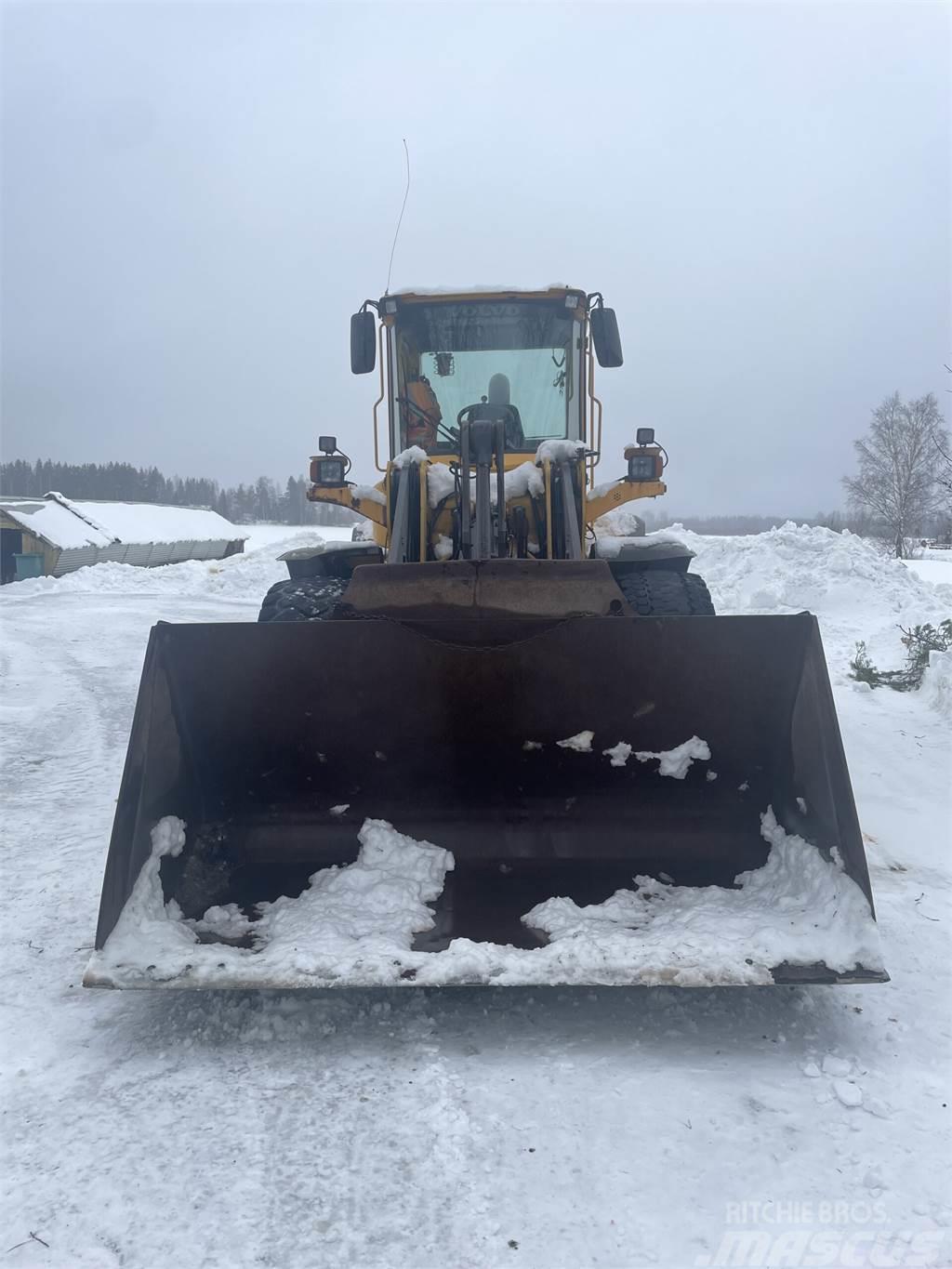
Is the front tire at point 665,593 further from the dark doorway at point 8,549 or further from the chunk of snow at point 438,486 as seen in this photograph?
the dark doorway at point 8,549

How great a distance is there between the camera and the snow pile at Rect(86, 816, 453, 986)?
2.41m

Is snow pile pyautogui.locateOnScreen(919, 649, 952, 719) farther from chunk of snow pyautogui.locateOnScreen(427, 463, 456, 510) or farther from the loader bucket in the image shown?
chunk of snow pyautogui.locateOnScreen(427, 463, 456, 510)

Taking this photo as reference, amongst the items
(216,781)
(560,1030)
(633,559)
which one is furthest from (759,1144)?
(633,559)

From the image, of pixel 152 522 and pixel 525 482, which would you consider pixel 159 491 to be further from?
pixel 525 482

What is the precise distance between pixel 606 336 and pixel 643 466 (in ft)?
2.66

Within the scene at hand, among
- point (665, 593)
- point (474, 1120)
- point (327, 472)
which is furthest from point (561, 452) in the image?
point (474, 1120)

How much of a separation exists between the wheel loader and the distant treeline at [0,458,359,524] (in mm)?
58875

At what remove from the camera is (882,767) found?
522 centimetres

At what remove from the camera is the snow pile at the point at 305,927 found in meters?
2.41

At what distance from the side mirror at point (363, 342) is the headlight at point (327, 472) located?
587 mm

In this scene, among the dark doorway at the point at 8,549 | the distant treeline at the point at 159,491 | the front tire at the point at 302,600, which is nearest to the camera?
the front tire at the point at 302,600

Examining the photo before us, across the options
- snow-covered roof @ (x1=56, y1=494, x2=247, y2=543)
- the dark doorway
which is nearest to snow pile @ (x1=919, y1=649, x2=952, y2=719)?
the dark doorway

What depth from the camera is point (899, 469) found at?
3462cm

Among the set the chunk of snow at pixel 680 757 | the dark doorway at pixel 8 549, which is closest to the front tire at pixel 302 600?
the chunk of snow at pixel 680 757
